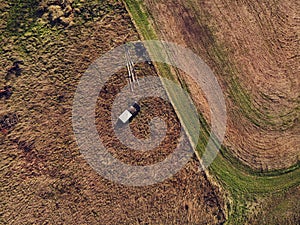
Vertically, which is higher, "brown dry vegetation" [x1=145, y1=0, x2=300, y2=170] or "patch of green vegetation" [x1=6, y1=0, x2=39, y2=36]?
"patch of green vegetation" [x1=6, y1=0, x2=39, y2=36]

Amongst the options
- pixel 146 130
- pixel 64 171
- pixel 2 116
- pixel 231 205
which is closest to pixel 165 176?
pixel 146 130

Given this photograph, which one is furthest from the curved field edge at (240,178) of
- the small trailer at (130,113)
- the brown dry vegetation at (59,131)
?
the small trailer at (130,113)

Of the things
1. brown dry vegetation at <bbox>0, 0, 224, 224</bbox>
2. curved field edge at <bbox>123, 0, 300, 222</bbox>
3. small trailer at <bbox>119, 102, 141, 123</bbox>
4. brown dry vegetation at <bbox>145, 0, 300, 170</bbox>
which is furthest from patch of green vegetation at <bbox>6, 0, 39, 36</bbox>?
curved field edge at <bbox>123, 0, 300, 222</bbox>

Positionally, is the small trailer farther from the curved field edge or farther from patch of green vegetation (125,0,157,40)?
patch of green vegetation (125,0,157,40)

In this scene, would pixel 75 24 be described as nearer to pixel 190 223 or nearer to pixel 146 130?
pixel 146 130

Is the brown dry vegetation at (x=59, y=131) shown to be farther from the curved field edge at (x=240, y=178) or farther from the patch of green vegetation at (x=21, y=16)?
the curved field edge at (x=240, y=178)

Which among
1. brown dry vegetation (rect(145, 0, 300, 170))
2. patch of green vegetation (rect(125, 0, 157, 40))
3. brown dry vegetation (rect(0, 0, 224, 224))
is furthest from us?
brown dry vegetation (rect(145, 0, 300, 170))

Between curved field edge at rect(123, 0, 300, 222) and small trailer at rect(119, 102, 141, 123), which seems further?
curved field edge at rect(123, 0, 300, 222)
